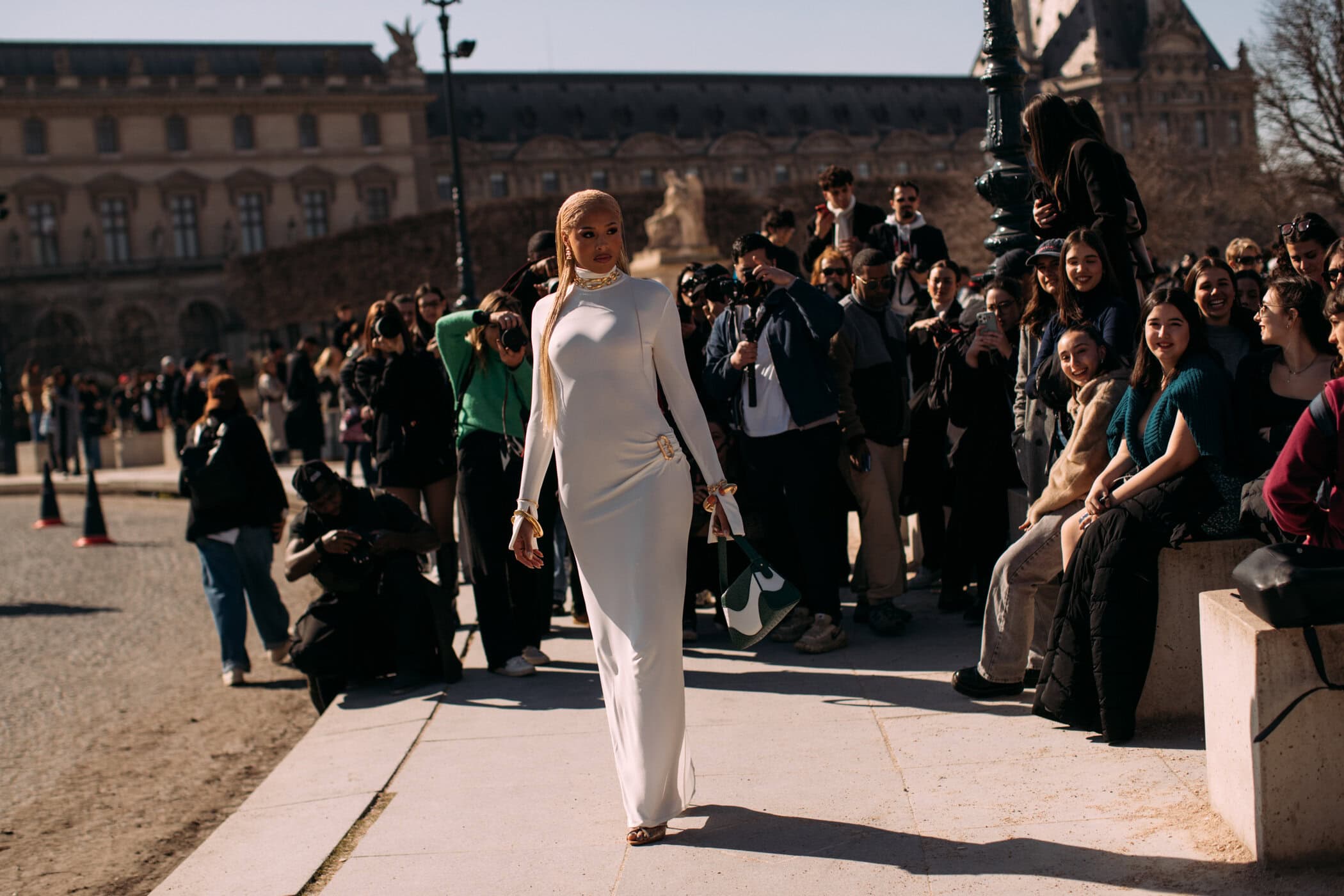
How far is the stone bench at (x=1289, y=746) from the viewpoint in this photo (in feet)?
12.3

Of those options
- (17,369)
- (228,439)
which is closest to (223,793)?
(228,439)

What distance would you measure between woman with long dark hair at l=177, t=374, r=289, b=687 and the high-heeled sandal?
513 cm

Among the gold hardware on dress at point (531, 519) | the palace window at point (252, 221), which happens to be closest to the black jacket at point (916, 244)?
the gold hardware on dress at point (531, 519)

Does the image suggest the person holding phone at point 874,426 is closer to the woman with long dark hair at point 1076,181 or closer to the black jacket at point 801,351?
the black jacket at point 801,351

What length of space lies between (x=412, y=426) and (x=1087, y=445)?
4020 mm

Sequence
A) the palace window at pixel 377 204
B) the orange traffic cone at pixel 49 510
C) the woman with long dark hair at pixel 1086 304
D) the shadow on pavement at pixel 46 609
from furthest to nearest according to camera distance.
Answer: the palace window at pixel 377 204 < the orange traffic cone at pixel 49 510 < the shadow on pavement at pixel 46 609 < the woman with long dark hair at pixel 1086 304

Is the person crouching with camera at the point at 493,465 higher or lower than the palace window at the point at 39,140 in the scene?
lower

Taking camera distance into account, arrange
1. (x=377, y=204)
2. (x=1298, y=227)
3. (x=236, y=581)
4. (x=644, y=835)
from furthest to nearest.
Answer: (x=377, y=204) → (x=236, y=581) → (x=1298, y=227) → (x=644, y=835)

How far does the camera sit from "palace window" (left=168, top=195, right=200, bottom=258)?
78.4 meters

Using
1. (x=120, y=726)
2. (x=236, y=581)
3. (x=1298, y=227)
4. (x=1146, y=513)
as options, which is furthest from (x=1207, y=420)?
(x=120, y=726)

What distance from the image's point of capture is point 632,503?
14.9ft

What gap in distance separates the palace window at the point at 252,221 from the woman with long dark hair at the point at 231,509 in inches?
2921

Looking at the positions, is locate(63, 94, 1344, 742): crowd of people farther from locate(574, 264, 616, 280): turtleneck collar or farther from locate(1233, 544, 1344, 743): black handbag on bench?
locate(1233, 544, 1344, 743): black handbag on bench

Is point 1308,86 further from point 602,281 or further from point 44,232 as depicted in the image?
point 44,232
